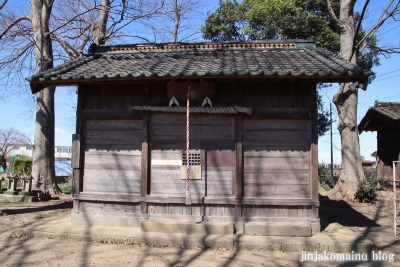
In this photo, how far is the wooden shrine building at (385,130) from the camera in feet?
53.3

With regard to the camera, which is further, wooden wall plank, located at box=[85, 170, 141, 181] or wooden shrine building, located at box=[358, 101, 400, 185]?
wooden shrine building, located at box=[358, 101, 400, 185]

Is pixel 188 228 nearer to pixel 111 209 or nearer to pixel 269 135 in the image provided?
pixel 111 209

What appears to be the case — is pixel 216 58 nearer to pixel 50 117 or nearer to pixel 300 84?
pixel 300 84

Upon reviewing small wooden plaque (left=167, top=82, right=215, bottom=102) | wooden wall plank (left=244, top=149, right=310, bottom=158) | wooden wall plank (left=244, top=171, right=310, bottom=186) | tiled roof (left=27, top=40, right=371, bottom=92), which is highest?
tiled roof (left=27, top=40, right=371, bottom=92)

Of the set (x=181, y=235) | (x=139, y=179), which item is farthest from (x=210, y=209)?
(x=139, y=179)

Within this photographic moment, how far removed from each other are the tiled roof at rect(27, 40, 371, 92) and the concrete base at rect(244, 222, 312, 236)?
2.89 m

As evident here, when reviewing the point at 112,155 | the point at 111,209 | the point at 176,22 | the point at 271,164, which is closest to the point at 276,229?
the point at 271,164

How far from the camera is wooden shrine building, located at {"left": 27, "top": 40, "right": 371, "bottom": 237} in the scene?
688 centimetres

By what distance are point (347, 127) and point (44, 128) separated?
12.5 metres

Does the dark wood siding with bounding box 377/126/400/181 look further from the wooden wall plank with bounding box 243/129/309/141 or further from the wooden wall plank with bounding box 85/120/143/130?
the wooden wall plank with bounding box 85/120/143/130

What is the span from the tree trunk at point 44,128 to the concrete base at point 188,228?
8425 mm

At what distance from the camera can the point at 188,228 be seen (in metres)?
6.39

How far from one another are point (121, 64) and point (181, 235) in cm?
421

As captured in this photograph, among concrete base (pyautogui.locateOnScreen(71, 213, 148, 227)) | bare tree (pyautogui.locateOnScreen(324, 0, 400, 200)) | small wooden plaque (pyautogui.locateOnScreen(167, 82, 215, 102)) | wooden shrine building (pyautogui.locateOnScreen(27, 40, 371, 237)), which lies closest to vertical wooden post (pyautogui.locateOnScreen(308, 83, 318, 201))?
wooden shrine building (pyautogui.locateOnScreen(27, 40, 371, 237))
